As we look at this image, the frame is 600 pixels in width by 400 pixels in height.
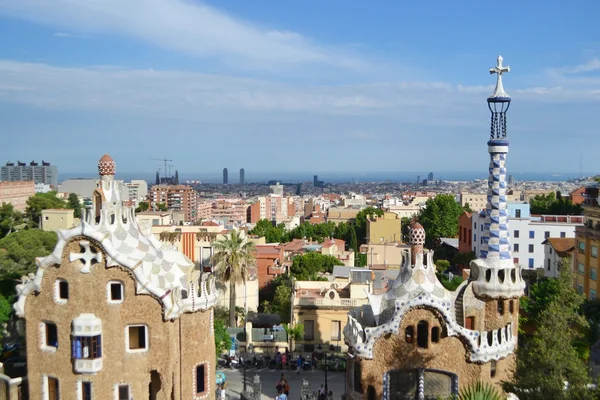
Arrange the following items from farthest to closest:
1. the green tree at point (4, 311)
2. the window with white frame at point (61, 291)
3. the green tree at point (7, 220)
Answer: the green tree at point (7, 220)
the green tree at point (4, 311)
the window with white frame at point (61, 291)

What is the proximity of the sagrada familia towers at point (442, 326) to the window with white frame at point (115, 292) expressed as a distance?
9.67m

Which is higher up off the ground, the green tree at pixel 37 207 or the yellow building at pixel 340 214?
the green tree at pixel 37 207

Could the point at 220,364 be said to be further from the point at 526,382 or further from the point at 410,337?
the point at 526,382

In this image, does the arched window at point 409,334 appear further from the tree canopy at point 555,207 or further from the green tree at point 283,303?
the tree canopy at point 555,207

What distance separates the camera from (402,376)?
2798cm

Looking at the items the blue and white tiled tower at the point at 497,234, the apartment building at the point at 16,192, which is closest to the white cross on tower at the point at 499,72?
the blue and white tiled tower at the point at 497,234

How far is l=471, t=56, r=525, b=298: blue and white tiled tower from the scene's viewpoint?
26.8 metres

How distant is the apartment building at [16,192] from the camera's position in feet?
372

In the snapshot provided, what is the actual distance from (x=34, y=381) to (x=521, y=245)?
61.0m

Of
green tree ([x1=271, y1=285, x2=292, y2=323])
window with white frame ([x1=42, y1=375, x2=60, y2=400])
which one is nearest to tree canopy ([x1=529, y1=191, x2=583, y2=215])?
green tree ([x1=271, y1=285, x2=292, y2=323])

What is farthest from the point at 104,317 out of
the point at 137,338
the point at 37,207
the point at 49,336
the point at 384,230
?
the point at 384,230

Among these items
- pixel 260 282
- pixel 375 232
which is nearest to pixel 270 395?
pixel 260 282

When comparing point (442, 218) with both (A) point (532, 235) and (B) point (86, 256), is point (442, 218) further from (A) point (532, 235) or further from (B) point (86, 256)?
(B) point (86, 256)

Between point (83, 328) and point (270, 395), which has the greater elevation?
point (83, 328)
